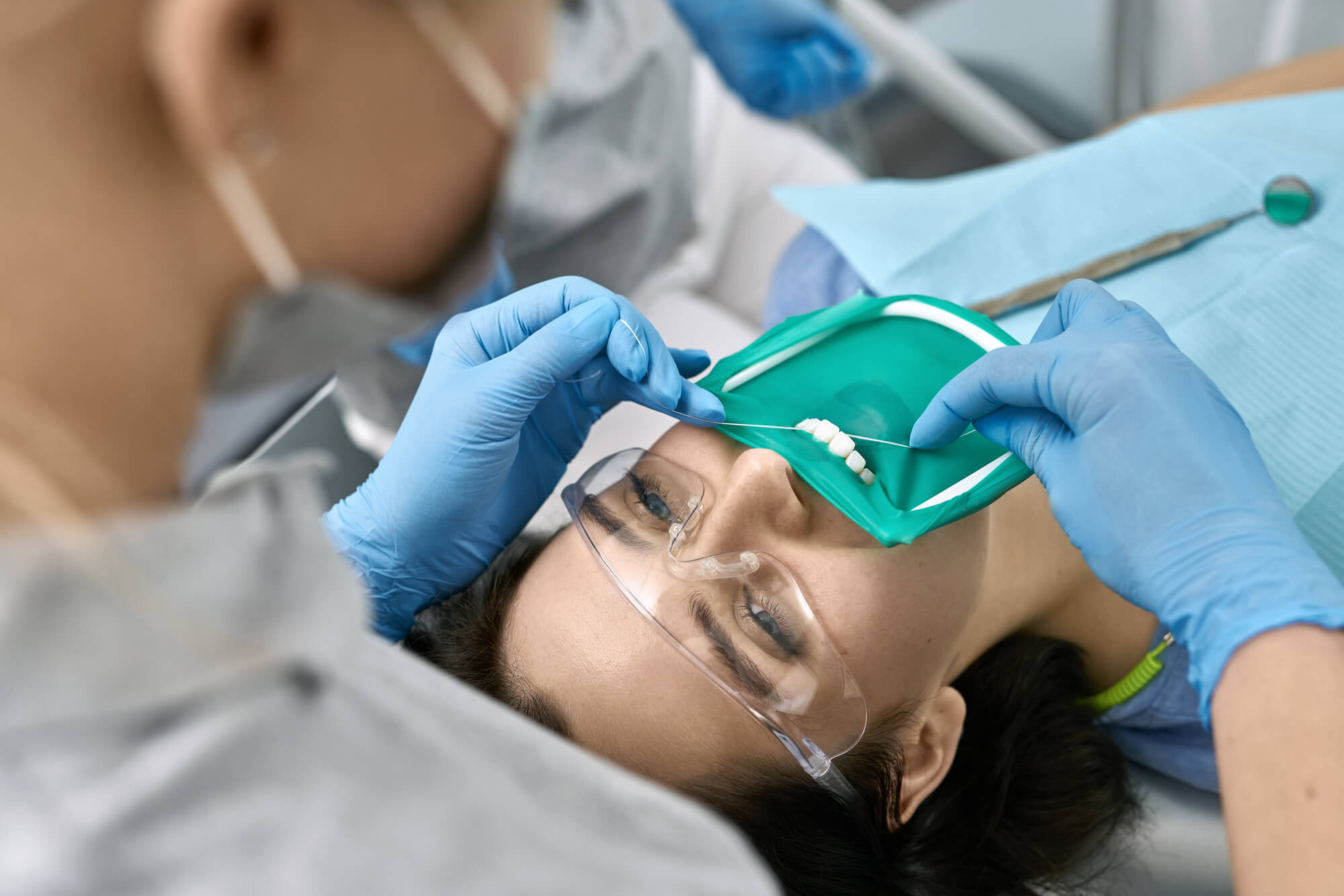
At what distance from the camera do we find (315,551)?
24.0 inches

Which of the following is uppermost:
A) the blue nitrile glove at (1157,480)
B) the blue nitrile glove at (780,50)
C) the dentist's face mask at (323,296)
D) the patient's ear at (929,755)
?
the dentist's face mask at (323,296)

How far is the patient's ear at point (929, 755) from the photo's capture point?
122 centimetres

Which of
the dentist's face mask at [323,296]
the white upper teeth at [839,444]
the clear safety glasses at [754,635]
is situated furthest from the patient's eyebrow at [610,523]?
the dentist's face mask at [323,296]

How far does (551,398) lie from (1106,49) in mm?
1771

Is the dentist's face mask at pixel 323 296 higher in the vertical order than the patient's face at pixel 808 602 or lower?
higher

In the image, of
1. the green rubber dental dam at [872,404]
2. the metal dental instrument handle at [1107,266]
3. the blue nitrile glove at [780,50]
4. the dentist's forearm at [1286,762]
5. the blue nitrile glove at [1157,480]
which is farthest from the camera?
the blue nitrile glove at [780,50]

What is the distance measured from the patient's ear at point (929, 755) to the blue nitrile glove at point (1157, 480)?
0.36m

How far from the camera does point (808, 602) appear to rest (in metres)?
1.09

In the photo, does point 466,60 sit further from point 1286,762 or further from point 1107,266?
point 1107,266

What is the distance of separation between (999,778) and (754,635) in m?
0.55

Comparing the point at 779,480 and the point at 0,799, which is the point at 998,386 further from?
the point at 0,799

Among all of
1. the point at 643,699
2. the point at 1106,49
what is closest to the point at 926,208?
the point at 643,699

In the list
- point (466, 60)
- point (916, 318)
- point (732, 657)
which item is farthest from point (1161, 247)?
point (466, 60)

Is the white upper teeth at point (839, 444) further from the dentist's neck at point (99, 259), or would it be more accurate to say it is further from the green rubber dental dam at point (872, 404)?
the dentist's neck at point (99, 259)
